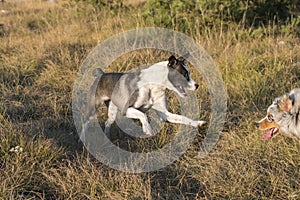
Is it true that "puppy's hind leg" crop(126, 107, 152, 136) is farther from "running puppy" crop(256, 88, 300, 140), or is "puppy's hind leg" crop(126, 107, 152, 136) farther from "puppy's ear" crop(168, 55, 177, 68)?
"running puppy" crop(256, 88, 300, 140)

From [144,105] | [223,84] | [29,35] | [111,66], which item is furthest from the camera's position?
[29,35]

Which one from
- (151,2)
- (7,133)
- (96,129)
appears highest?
(151,2)

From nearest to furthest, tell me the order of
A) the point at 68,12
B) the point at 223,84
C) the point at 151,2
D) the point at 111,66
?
the point at 223,84, the point at 111,66, the point at 151,2, the point at 68,12

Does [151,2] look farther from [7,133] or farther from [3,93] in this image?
[7,133]

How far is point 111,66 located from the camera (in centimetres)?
637

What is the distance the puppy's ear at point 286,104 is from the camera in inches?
151

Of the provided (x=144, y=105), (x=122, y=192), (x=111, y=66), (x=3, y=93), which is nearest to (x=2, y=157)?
(x=122, y=192)

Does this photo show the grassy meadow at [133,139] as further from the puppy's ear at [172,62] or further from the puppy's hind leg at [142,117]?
the puppy's ear at [172,62]

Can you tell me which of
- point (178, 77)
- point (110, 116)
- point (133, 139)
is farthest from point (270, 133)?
point (110, 116)

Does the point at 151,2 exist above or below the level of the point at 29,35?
above

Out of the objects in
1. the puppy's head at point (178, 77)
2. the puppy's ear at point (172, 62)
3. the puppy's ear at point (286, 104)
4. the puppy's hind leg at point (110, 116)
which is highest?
the puppy's ear at point (172, 62)

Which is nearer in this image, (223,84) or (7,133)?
(7,133)

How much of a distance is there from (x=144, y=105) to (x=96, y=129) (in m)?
0.79

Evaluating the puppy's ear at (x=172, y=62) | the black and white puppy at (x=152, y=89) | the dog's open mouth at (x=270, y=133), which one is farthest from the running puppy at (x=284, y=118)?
the puppy's ear at (x=172, y=62)
